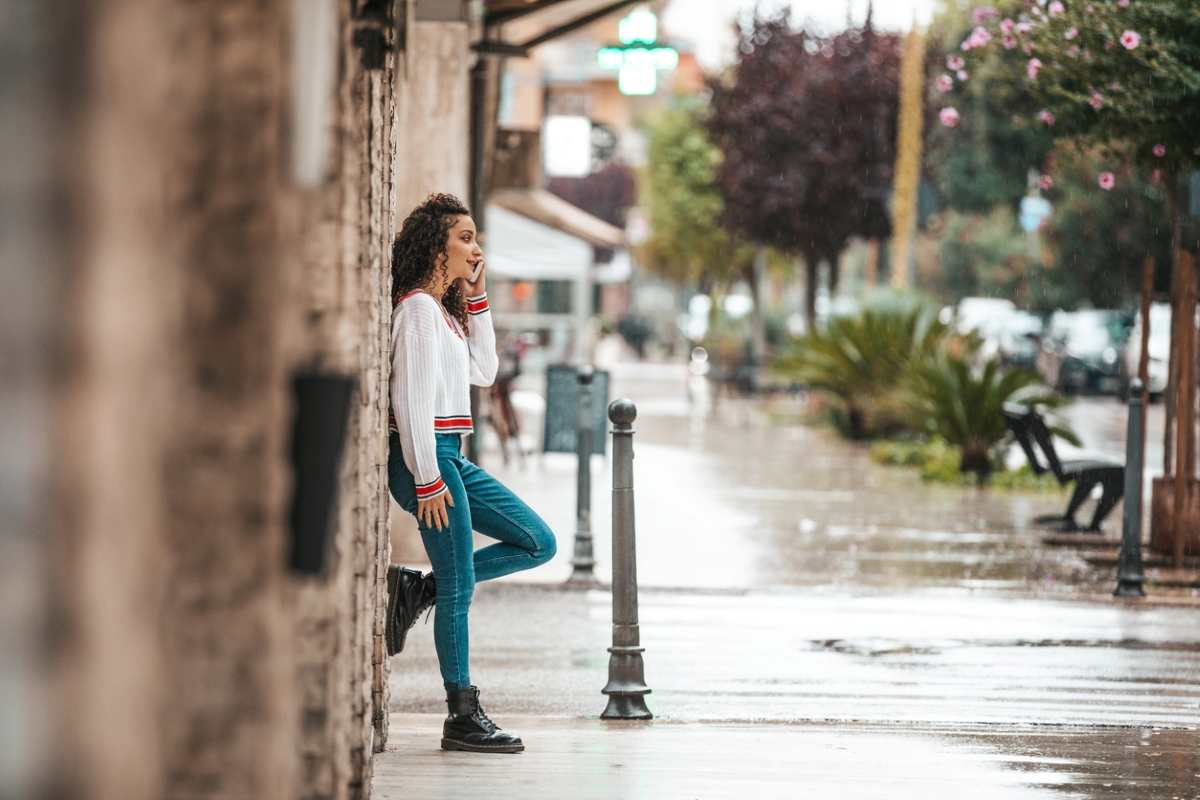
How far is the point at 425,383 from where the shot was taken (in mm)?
5062

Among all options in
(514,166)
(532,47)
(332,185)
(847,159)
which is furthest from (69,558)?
(847,159)

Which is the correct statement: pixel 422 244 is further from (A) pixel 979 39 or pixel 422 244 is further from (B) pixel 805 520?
(B) pixel 805 520

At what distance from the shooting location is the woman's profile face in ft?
17.8

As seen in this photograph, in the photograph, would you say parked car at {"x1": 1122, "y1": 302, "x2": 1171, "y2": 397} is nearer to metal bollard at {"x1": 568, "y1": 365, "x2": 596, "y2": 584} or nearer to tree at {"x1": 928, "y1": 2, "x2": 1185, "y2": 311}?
tree at {"x1": 928, "y1": 2, "x2": 1185, "y2": 311}

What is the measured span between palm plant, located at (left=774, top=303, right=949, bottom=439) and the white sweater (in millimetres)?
13719

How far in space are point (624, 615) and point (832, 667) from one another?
5.13 ft

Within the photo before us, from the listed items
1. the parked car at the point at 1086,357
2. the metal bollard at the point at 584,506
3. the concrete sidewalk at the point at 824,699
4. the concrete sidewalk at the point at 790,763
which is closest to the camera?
the concrete sidewalk at the point at 790,763

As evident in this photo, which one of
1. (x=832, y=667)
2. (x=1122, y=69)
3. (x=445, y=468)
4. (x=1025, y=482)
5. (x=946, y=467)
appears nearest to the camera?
(x=445, y=468)

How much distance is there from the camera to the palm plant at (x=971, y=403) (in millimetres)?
15531

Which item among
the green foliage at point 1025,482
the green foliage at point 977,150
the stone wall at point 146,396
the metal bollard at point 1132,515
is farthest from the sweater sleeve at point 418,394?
the green foliage at point 977,150

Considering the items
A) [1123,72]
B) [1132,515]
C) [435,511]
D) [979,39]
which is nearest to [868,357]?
[979,39]

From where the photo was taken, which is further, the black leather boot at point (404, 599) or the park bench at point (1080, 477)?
the park bench at point (1080, 477)

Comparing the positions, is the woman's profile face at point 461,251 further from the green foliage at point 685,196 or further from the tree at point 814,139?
the green foliage at point 685,196

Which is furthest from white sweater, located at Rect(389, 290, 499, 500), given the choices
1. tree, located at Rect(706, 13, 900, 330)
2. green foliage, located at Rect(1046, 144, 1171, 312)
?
green foliage, located at Rect(1046, 144, 1171, 312)
